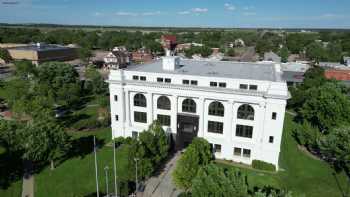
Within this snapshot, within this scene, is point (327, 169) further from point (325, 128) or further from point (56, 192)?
point (56, 192)

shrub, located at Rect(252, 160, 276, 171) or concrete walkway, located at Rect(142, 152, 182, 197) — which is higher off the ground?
shrub, located at Rect(252, 160, 276, 171)

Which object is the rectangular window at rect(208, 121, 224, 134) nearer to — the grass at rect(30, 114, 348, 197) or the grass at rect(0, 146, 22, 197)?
the grass at rect(30, 114, 348, 197)

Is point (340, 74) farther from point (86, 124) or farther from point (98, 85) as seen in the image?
point (86, 124)

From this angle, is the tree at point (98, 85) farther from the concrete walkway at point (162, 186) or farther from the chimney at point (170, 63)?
the concrete walkway at point (162, 186)

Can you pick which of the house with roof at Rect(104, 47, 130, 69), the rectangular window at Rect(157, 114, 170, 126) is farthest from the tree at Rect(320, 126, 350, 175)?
the house with roof at Rect(104, 47, 130, 69)

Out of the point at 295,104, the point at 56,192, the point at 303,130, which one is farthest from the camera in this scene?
the point at 295,104

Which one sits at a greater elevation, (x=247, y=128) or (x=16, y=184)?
(x=247, y=128)

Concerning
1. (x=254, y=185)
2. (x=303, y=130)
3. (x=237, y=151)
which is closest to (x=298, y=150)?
(x=303, y=130)
